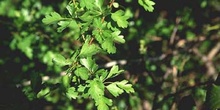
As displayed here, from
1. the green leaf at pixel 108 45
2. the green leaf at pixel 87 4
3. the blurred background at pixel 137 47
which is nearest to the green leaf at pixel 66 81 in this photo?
the green leaf at pixel 108 45

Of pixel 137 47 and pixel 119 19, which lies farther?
pixel 137 47

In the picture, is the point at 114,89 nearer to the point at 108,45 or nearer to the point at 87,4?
the point at 108,45

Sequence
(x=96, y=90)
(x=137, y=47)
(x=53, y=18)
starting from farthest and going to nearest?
(x=137, y=47)
(x=53, y=18)
(x=96, y=90)

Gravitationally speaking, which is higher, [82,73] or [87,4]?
[87,4]

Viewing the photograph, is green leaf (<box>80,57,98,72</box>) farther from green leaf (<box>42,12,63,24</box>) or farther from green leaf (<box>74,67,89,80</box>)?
green leaf (<box>42,12,63,24</box>)

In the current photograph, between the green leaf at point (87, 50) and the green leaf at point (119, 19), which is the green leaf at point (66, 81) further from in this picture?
the green leaf at point (119, 19)

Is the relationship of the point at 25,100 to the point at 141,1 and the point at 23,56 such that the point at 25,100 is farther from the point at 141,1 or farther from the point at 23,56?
the point at 23,56

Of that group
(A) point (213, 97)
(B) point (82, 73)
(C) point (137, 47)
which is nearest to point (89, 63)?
(B) point (82, 73)

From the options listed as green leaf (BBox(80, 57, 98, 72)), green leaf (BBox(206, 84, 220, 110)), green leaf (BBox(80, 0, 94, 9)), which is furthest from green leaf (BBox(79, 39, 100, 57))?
green leaf (BBox(206, 84, 220, 110))

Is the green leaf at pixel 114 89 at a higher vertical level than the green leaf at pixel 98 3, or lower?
lower
